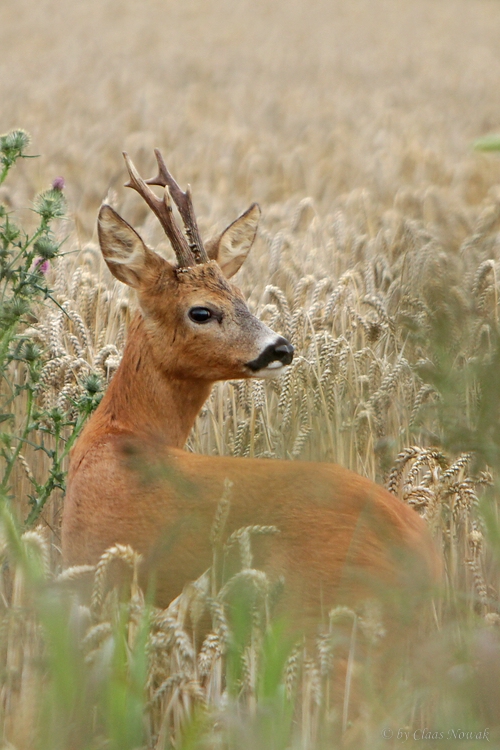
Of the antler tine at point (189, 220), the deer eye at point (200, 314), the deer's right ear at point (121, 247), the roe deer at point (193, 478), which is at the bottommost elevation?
the roe deer at point (193, 478)

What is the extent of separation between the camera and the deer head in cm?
379

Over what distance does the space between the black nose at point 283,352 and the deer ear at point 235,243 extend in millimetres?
709

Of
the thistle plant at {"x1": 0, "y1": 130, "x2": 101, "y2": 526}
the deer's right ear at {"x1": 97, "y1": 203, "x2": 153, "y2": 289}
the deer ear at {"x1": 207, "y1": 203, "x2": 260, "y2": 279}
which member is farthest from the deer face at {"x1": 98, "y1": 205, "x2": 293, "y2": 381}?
the deer ear at {"x1": 207, "y1": 203, "x2": 260, "y2": 279}

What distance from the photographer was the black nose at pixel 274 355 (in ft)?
12.3

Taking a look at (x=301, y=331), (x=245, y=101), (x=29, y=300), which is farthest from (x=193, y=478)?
(x=245, y=101)

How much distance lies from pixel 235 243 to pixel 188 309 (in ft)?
2.25

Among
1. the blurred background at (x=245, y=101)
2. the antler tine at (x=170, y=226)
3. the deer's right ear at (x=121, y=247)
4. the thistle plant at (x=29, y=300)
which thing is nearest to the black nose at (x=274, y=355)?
the antler tine at (x=170, y=226)

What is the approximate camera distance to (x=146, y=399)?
3779 millimetres

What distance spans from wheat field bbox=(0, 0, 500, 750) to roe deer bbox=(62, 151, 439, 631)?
0.19 metres

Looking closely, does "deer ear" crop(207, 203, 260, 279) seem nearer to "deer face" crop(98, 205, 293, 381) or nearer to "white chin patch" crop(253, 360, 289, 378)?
"deer face" crop(98, 205, 293, 381)

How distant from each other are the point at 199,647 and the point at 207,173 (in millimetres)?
9238

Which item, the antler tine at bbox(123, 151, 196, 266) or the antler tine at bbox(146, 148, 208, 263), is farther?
the antler tine at bbox(146, 148, 208, 263)

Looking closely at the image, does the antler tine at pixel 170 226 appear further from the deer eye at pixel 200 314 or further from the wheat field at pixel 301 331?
the wheat field at pixel 301 331

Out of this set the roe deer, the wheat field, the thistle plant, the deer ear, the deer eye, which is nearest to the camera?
the wheat field
